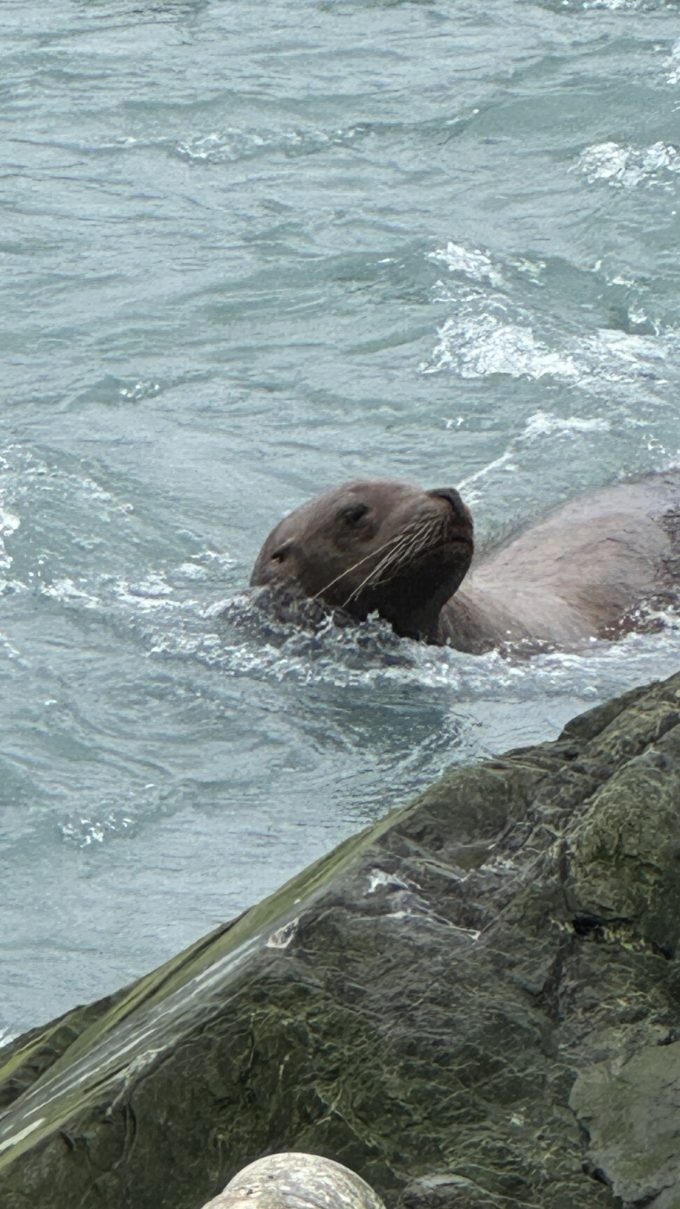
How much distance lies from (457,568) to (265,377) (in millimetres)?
3345

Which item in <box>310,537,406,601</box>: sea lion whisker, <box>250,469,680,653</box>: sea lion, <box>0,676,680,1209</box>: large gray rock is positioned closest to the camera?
<box>0,676,680,1209</box>: large gray rock

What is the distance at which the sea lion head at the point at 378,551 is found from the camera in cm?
780

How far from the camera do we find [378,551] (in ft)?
26.3

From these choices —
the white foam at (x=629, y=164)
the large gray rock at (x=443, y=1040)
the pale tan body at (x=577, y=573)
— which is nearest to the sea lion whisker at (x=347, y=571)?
the pale tan body at (x=577, y=573)

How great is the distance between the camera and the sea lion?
25.9ft

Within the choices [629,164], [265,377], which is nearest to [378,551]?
[265,377]

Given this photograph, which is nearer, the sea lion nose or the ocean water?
the ocean water

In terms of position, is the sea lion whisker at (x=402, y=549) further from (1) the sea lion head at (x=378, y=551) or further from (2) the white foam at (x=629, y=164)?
(2) the white foam at (x=629, y=164)

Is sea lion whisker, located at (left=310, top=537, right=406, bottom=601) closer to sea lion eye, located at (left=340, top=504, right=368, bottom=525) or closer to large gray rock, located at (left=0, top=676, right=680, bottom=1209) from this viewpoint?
sea lion eye, located at (left=340, top=504, right=368, bottom=525)

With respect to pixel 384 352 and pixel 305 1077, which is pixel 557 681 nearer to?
pixel 384 352

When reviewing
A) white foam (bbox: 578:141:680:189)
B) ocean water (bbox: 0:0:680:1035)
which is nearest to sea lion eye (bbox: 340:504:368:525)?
ocean water (bbox: 0:0:680:1035)

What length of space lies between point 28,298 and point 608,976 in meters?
9.24

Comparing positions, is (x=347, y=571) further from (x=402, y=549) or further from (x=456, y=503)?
(x=456, y=503)

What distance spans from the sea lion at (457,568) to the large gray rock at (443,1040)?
4.45m
